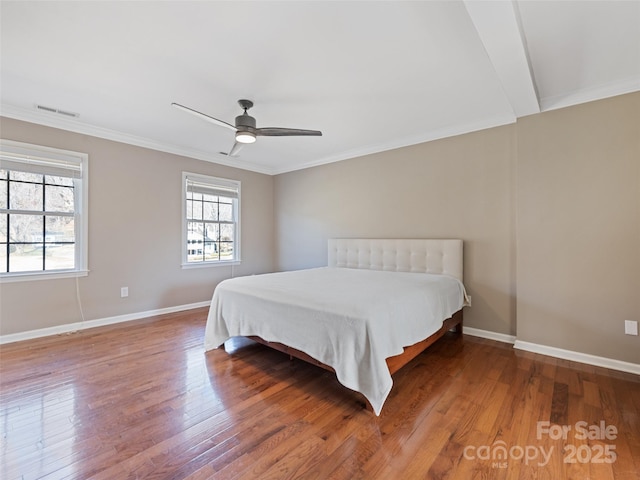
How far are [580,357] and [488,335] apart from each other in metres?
0.82

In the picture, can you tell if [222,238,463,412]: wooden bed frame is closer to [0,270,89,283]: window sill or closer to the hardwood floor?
the hardwood floor

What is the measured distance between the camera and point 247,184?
5.46 m

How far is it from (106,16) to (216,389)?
266 cm

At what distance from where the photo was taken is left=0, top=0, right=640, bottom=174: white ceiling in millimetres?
1759

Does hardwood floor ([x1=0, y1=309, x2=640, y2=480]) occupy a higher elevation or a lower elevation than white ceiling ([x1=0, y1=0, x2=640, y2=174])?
lower

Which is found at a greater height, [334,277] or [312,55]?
[312,55]

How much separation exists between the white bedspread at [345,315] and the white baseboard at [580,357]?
0.73 m

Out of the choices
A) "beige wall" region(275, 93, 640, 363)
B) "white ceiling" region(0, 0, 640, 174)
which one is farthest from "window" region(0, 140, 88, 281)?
"beige wall" region(275, 93, 640, 363)

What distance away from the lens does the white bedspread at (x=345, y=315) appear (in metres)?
1.91

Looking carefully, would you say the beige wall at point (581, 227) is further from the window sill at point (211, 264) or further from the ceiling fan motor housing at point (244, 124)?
the window sill at point (211, 264)

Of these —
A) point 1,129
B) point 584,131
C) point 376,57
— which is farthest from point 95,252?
point 584,131

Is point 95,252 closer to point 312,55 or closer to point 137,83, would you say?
point 137,83

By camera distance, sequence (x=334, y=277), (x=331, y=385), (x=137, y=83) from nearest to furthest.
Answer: (x=331, y=385) → (x=137, y=83) → (x=334, y=277)

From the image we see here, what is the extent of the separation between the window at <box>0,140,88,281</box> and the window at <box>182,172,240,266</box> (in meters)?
1.32
